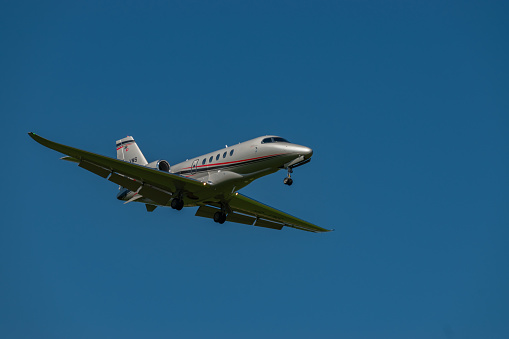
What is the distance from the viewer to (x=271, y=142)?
31.0 meters

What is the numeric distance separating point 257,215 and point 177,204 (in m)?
7.03

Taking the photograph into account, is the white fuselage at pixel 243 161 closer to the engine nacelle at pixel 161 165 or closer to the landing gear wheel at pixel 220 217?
the engine nacelle at pixel 161 165

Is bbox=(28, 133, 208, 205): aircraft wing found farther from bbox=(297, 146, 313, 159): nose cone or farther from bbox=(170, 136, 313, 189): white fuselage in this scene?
bbox=(297, 146, 313, 159): nose cone

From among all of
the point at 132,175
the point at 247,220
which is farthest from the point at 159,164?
the point at 247,220

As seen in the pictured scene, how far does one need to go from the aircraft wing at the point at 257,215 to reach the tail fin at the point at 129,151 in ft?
16.4

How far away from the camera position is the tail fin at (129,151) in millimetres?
38562

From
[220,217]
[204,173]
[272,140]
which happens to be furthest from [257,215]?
[272,140]

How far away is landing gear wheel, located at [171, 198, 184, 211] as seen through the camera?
108 ft

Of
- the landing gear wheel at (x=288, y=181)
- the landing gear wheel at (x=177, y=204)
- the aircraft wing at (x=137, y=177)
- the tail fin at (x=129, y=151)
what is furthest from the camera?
the tail fin at (x=129, y=151)

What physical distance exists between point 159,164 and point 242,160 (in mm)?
5657

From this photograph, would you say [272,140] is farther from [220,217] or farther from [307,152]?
[220,217]

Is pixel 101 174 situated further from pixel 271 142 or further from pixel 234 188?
pixel 271 142

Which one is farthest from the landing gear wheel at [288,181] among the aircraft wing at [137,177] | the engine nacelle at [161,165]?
the engine nacelle at [161,165]

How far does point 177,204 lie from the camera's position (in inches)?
1298
